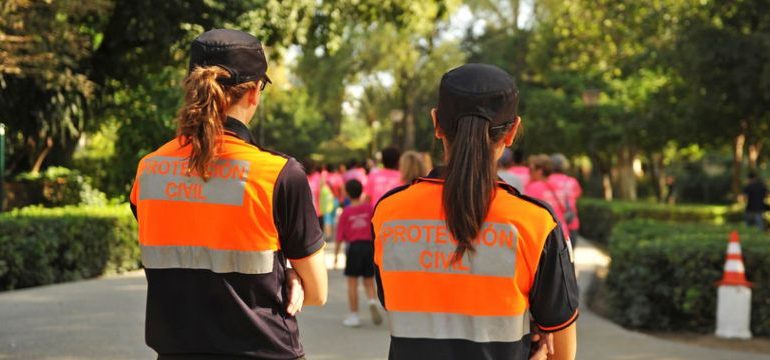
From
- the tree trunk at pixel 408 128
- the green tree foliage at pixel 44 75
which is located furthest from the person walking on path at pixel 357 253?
the tree trunk at pixel 408 128

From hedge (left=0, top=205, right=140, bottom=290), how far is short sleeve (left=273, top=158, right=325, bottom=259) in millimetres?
8723

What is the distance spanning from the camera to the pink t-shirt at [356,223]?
9.48 m

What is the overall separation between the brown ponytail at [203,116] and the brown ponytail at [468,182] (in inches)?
28.5

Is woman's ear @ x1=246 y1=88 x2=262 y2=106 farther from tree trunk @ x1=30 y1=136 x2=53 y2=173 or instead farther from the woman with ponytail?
tree trunk @ x1=30 y1=136 x2=53 y2=173

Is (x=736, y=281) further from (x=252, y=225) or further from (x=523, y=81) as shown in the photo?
(x=523, y=81)

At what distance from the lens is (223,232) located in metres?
2.78

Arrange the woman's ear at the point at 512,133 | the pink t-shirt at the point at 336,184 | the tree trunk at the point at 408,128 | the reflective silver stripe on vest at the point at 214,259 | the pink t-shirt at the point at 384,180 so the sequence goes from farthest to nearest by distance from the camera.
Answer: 1. the tree trunk at the point at 408,128
2. the pink t-shirt at the point at 336,184
3. the pink t-shirt at the point at 384,180
4. the reflective silver stripe on vest at the point at 214,259
5. the woman's ear at the point at 512,133

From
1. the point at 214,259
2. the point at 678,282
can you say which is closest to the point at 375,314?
the point at 678,282

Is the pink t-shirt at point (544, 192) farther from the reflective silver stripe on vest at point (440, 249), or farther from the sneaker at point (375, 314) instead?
the reflective silver stripe on vest at point (440, 249)

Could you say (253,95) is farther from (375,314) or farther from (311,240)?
(375,314)

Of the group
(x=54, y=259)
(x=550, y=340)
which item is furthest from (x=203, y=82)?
(x=54, y=259)

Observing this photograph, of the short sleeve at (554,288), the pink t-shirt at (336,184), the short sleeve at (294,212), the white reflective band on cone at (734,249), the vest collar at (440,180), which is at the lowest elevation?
the pink t-shirt at (336,184)

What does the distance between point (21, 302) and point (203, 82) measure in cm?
766

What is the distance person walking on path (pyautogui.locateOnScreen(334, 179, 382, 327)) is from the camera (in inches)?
363
